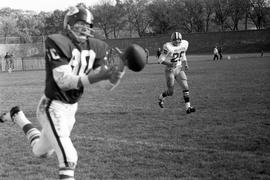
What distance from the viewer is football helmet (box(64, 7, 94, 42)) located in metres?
5.13

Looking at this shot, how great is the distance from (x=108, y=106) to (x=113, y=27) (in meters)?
77.5

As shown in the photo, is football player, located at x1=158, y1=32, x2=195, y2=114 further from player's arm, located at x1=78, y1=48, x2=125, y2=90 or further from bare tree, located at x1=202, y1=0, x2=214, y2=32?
bare tree, located at x1=202, y1=0, x2=214, y2=32

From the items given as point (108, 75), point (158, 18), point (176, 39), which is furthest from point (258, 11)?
point (108, 75)

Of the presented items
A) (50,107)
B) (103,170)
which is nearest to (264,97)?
(103,170)

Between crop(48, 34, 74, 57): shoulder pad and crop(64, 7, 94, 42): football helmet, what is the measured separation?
133 millimetres

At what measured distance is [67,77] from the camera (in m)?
4.77

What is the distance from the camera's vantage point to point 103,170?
6598 mm

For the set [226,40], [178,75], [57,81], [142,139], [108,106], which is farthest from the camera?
[226,40]

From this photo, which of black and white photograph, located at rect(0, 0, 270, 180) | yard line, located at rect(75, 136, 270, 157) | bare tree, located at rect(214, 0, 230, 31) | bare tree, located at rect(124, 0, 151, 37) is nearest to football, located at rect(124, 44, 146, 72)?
black and white photograph, located at rect(0, 0, 270, 180)

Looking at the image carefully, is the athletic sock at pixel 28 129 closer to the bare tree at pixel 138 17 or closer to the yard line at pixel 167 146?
the yard line at pixel 167 146

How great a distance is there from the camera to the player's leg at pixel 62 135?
480 centimetres

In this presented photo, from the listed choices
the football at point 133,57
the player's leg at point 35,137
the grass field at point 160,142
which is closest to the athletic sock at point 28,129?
the player's leg at point 35,137

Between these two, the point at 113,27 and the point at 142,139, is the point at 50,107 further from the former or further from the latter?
the point at 113,27

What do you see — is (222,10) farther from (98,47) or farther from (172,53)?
(98,47)
